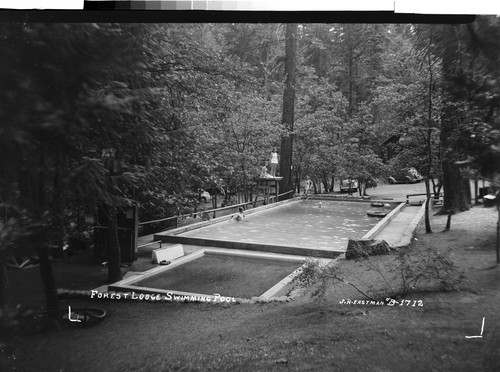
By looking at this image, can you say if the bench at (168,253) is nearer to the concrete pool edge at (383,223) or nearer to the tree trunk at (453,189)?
the concrete pool edge at (383,223)

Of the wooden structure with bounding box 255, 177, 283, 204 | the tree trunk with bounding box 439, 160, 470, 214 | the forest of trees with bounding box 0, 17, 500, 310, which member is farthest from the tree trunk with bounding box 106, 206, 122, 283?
the tree trunk with bounding box 439, 160, 470, 214

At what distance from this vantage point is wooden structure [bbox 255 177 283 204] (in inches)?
105

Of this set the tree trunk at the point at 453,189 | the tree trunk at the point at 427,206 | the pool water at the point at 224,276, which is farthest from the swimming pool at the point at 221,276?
the tree trunk at the point at 453,189

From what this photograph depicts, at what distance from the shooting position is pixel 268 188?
2.67 m

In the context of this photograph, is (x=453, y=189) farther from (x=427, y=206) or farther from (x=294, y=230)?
(x=294, y=230)

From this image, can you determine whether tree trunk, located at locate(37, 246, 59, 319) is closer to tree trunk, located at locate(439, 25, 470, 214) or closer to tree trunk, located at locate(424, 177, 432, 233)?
tree trunk, located at locate(424, 177, 432, 233)

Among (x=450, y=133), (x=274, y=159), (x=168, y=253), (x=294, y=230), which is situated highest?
(x=450, y=133)

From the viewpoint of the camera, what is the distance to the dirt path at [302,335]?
79.6 inches

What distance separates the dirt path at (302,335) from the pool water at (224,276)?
102 mm

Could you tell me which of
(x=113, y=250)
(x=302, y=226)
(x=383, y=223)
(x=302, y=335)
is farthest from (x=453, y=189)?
(x=113, y=250)

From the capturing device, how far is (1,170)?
1.98m

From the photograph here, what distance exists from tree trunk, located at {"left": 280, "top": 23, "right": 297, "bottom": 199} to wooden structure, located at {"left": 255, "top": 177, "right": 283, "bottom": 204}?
0.14ft

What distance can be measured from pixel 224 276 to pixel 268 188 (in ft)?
2.33

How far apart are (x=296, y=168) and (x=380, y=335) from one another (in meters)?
1.14
